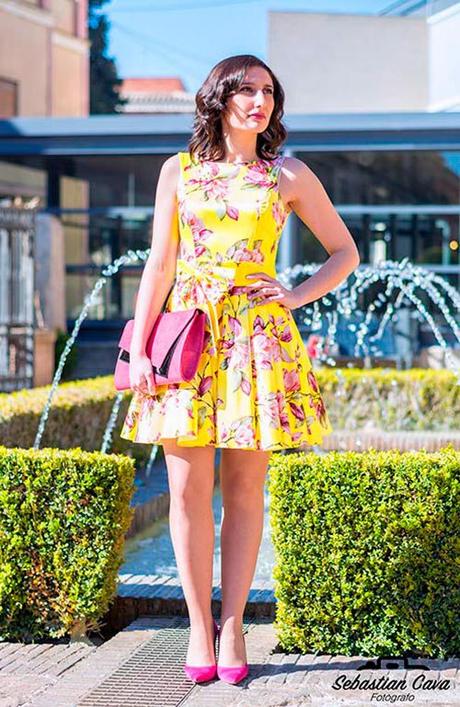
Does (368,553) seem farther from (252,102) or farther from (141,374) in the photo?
(252,102)

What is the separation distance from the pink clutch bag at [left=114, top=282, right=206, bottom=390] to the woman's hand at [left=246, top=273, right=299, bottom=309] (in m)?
0.18

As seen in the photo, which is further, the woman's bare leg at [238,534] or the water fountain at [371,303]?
the water fountain at [371,303]

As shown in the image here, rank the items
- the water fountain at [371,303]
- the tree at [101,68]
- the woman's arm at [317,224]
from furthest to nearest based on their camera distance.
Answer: the tree at [101,68] < the water fountain at [371,303] < the woman's arm at [317,224]

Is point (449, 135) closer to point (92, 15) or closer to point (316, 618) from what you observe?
point (316, 618)

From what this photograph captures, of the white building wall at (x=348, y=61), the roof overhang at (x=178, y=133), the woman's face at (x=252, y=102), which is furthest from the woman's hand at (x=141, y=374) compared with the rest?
the white building wall at (x=348, y=61)

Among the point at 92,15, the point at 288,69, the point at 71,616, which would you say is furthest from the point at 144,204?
the point at 92,15

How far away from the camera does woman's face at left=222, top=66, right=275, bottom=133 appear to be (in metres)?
3.54

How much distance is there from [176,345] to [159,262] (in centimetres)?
30

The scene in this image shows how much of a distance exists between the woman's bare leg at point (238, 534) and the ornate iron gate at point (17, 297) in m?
8.62

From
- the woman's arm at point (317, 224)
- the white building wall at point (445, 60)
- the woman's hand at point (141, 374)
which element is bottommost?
the woman's hand at point (141, 374)

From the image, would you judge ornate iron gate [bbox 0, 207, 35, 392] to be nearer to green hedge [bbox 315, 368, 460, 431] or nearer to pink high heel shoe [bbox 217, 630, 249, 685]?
green hedge [bbox 315, 368, 460, 431]

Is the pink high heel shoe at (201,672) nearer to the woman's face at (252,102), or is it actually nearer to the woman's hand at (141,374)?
the woman's hand at (141,374)

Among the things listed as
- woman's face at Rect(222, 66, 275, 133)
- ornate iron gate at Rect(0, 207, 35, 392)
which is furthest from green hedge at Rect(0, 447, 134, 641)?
ornate iron gate at Rect(0, 207, 35, 392)

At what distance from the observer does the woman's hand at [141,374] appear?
3.54 m
